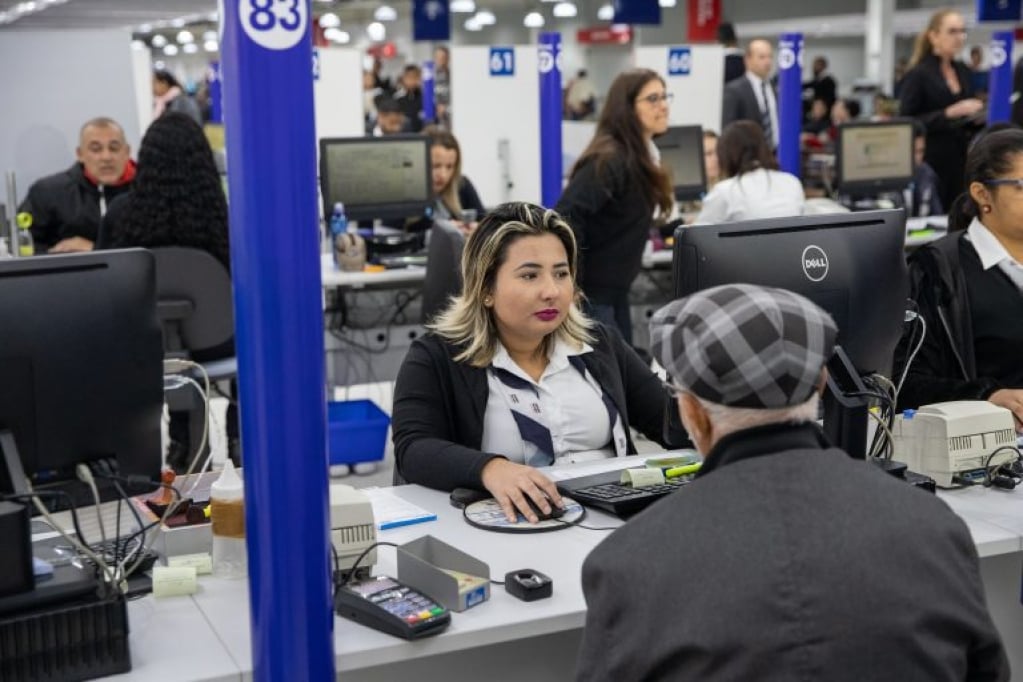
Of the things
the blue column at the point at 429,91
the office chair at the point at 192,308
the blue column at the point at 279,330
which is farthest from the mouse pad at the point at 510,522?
the blue column at the point at 429,91

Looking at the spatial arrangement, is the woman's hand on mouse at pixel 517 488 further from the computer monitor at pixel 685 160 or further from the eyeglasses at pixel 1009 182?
the computer monitor at pixel 685 160

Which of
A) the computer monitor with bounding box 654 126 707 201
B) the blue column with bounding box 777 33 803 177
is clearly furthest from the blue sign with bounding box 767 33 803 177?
the computer monitor with bounding box 654 126 707 201

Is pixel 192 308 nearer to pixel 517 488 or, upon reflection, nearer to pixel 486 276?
pixel 486 276

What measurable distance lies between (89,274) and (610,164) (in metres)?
2.88

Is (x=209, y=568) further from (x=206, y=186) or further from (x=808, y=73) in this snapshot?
(x=808, y=73)

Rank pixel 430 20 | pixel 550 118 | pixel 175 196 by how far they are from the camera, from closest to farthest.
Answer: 1. pixel 175 196
2. pixel 550 118
3. pixel 430 20

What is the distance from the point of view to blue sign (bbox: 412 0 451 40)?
13.7 m

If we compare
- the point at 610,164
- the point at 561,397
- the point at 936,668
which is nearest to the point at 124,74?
the point at 610,164

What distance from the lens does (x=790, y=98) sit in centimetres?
755

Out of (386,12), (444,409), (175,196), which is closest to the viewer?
(444,409)

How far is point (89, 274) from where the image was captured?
195 cm

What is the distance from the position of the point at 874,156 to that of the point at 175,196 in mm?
4233

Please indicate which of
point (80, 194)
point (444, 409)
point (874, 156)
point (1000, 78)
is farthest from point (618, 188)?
point (1000, 78)

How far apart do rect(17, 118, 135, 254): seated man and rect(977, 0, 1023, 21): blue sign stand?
6681 mm
